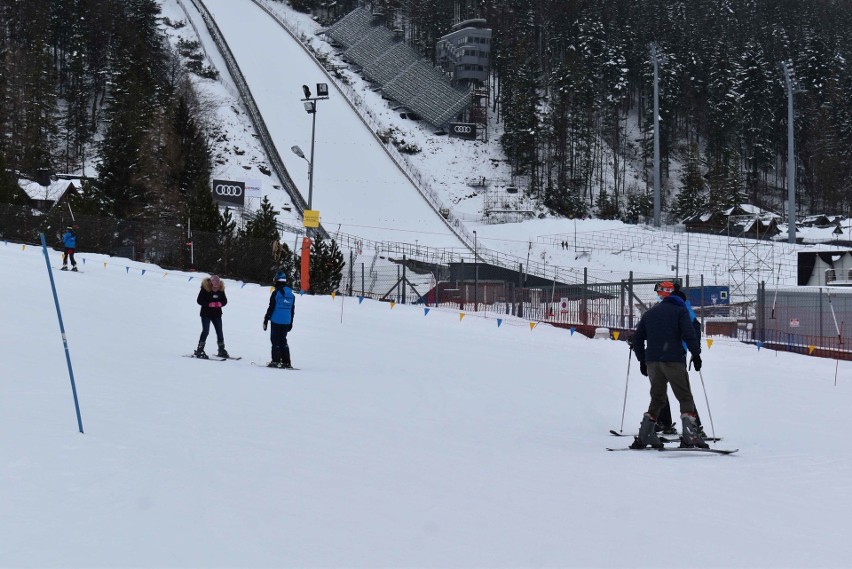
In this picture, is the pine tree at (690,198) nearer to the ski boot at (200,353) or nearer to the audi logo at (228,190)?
the audi logo at (228,190)

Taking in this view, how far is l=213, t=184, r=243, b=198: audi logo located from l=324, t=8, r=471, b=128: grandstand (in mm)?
34476

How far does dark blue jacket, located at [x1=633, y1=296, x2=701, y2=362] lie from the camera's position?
29.1ft

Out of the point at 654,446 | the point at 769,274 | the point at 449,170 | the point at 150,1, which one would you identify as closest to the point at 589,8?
the point at 449,170

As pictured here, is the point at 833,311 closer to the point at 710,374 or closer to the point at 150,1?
the point at 710,374

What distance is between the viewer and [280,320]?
14008 millimetres

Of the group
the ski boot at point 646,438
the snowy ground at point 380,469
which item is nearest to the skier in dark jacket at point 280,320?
the snowy ground at point 380,469

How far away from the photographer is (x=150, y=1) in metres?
87.5

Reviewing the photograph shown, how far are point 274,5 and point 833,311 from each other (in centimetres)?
10083

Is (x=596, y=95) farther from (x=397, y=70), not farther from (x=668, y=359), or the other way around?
(x=668, y=359)

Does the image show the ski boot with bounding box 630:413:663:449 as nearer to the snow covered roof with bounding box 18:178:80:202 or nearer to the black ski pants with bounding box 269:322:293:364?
the black ski pants with bounding box 269:322:293:364

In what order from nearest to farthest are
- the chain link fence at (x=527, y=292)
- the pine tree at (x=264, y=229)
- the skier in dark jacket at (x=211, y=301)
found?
the skier in dark jacket at (x=211, y=301), the chain link fence at (x=527, y=292), the pine tree at (x=264, y=229)

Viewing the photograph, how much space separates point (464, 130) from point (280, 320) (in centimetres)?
7784

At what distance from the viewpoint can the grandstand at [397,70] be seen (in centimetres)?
9144

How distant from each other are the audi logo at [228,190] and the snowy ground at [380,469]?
43338 millimetres
